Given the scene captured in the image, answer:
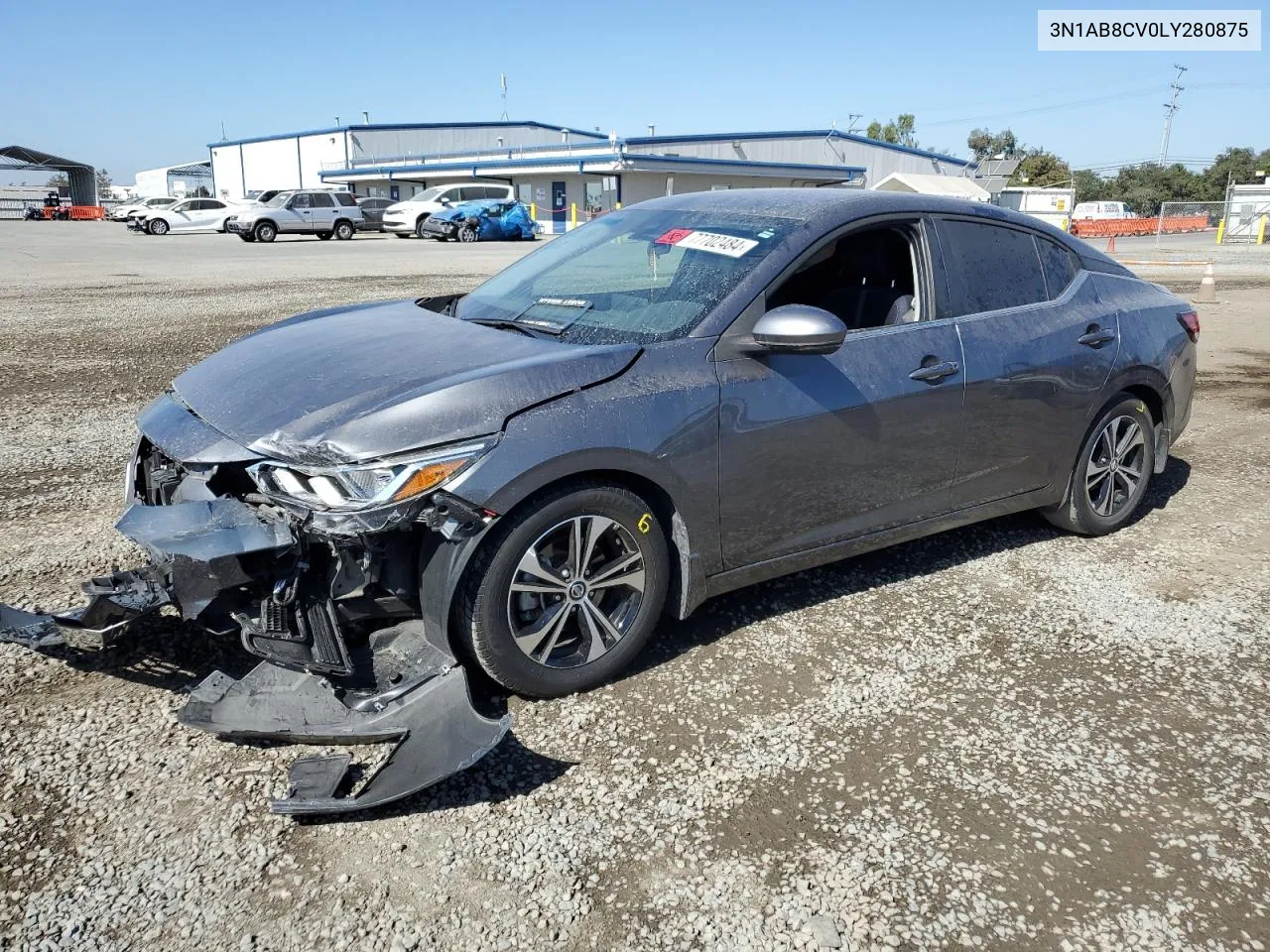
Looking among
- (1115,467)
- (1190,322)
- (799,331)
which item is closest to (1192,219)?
(1190,322)

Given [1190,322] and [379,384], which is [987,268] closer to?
[1190,322]

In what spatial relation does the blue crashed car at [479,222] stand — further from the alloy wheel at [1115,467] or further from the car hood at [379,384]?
the car hood at [379,384]

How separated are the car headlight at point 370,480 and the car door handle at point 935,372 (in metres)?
1.92

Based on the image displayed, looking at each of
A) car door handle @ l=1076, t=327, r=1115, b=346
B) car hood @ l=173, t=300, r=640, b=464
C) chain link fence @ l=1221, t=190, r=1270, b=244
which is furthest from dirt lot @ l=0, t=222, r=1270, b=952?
chain link fence @ l=1221, t=190, r=1270, b=244

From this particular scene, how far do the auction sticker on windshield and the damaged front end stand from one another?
56.8 inches

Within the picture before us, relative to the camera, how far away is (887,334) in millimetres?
3941

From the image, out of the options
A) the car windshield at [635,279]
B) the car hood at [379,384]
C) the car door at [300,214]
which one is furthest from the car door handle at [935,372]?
the car door at [300,214]

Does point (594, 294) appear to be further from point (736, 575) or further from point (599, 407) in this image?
point (736, 575)

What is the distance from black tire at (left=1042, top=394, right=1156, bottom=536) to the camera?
4.78 m

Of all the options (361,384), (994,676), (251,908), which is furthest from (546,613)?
(994,676)

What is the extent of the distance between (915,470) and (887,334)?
58 cm

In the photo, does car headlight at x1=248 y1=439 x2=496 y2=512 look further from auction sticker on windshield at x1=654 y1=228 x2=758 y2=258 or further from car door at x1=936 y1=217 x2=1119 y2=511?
car door at x1=936 y1=217 x2=1119 y2=511

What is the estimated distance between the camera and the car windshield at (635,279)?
3631 millimetres

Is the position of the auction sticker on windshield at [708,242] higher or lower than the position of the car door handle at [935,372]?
higher
